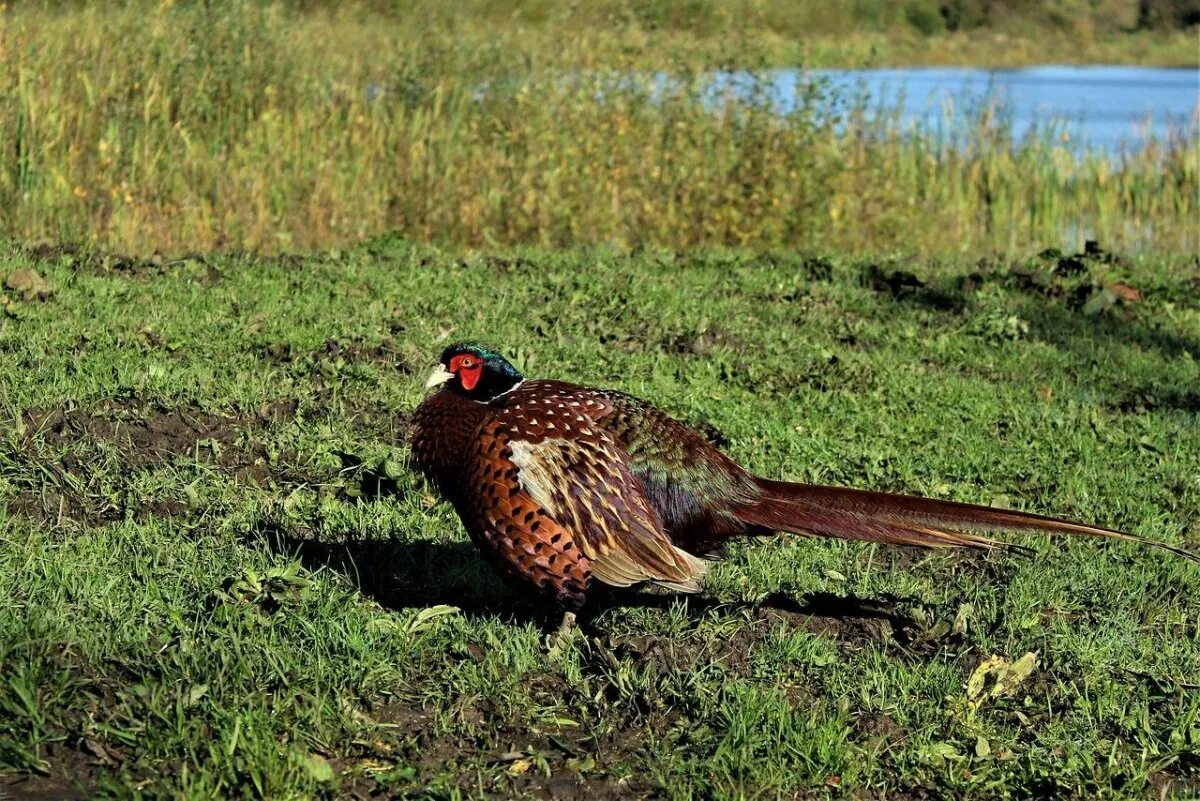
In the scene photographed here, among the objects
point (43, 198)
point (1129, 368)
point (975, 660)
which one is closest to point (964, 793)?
point (975, 660)

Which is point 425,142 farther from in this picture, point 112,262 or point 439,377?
point 439,377

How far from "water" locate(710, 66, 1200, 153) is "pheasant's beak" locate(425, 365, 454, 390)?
742 centimetres

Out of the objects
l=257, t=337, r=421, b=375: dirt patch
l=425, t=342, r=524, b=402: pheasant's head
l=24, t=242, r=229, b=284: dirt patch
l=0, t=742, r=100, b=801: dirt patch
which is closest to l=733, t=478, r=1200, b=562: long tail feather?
l=425, t=342, r=524, b=402: pheasant's head

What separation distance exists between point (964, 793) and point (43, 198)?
25.0ft

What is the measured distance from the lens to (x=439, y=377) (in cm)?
426

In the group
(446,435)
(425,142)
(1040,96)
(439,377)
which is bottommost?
(1040,96)

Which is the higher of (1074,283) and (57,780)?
(1074,283)

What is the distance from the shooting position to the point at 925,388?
723 centimetres

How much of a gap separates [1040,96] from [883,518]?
26082mm

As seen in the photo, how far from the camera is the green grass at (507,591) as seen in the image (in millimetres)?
3502

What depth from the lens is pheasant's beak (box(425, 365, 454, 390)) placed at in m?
4.25

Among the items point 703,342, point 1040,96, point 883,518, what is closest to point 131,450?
point 883,518

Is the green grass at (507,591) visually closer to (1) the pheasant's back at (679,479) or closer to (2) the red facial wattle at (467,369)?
(1) the pheasant's back at (679,479)

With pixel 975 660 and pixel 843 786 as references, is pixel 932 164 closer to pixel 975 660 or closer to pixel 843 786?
pixel 975 660
